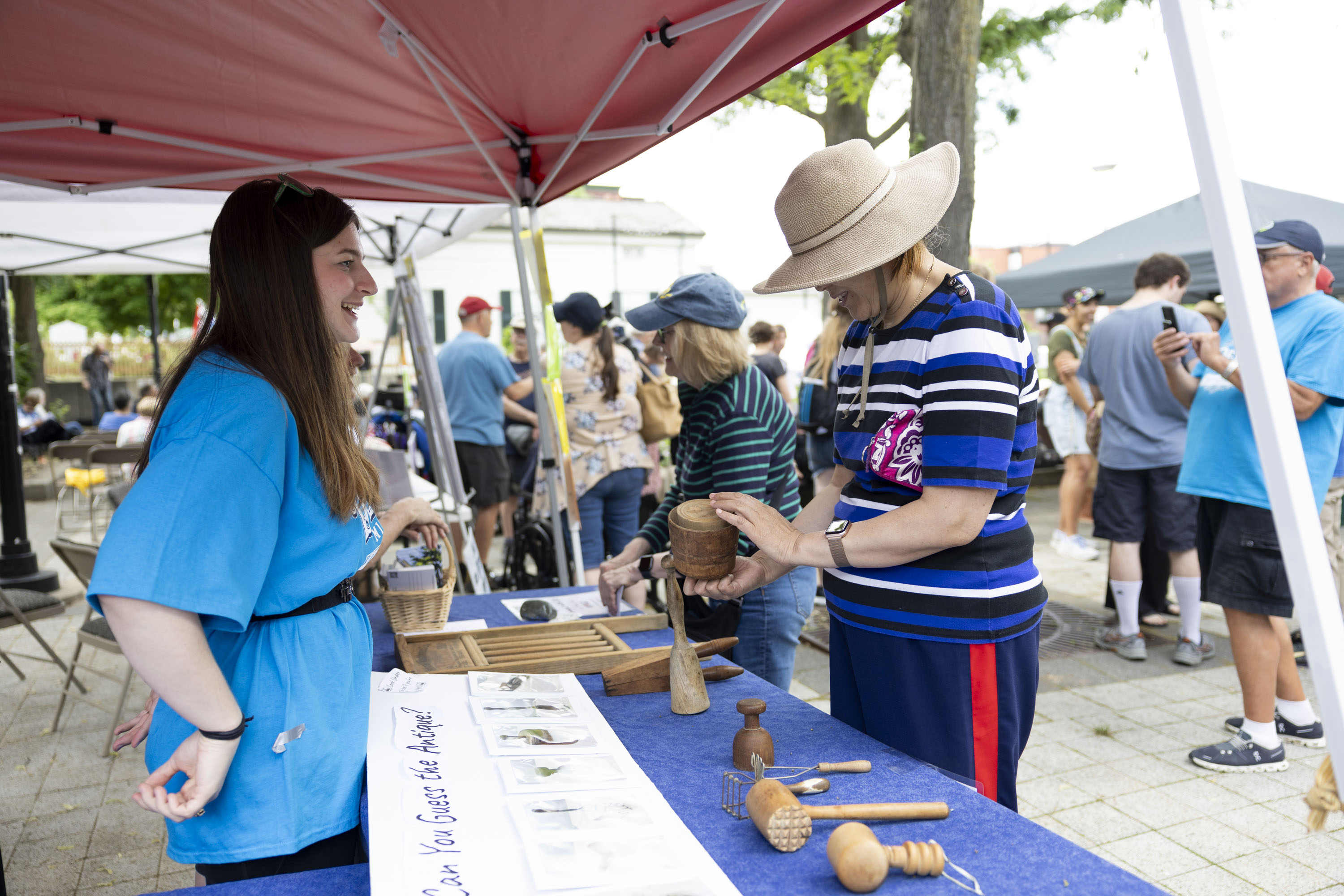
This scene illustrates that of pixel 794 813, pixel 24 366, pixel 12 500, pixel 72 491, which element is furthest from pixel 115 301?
pixel 794 813

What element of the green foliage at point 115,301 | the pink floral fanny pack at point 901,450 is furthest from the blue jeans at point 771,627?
the green foliage at point 115,301

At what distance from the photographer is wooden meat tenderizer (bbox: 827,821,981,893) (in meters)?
1.04

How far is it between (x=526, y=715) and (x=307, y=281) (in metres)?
0.81

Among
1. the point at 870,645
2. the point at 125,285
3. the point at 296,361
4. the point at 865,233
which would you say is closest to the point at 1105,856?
the point at 870,645

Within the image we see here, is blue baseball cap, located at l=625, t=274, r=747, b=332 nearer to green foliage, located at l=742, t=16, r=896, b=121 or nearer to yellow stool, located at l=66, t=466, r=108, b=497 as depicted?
green foliage, located at l=742, t=16, r=896, b=121

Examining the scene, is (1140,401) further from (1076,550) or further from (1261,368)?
(1261,368)

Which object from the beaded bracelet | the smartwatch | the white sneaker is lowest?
the white sneaker

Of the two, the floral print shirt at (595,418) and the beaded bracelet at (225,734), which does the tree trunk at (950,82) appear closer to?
the floral print shirt at (595,418)

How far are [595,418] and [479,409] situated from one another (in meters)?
1.31

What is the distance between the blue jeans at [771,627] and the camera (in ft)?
7.67

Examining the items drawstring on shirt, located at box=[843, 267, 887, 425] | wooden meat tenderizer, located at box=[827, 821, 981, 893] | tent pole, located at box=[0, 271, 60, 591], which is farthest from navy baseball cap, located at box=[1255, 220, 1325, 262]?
tent pole, located at box=[0, 271, 60, 591]

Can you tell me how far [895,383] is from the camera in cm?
149

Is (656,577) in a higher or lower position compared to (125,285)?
lower

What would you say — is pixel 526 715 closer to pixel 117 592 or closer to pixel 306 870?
pixel 306 870
